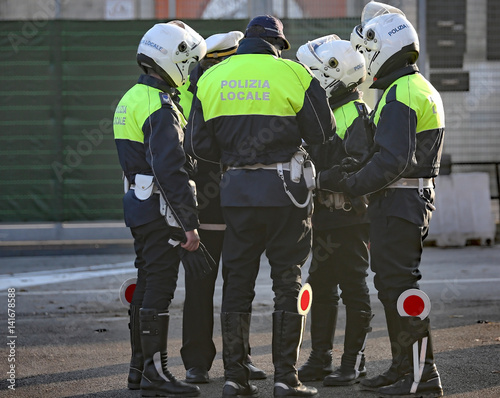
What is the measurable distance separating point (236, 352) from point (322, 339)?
0.82 metres

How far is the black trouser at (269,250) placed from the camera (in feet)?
17.0

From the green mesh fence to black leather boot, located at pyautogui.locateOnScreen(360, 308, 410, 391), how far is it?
29.8 ft

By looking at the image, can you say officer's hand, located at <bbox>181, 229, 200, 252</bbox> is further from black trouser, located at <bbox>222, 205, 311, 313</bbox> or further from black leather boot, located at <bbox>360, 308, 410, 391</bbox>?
black leather boot, located at <bbox>360, 308, 410, 391</bbox>

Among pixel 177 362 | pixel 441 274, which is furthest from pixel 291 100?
pixel 441 274

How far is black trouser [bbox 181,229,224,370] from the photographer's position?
5809mm

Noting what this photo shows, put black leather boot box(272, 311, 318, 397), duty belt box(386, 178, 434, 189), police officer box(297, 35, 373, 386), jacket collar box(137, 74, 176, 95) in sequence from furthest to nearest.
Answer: police officer box(297, 35, 373, 386) → jacket collar box(137, 74, 176, 95) → duty belt box(386, 178, 434, 189) → black leather boot box(272, 311, 318, 397)

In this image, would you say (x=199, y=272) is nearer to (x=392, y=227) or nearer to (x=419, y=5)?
(x=392, y=227)

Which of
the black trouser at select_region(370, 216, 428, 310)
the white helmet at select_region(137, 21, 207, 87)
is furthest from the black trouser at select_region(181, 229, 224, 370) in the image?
the black trouser at select_region(370, 216, 428, 310)

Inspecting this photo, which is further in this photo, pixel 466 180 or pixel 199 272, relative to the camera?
pixel 466 180

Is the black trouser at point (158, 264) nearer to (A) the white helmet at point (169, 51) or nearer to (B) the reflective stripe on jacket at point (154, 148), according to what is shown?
(B) the reflective stripe on jacket at point (154, 148)

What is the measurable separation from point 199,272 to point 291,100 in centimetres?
114

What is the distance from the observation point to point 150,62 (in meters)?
5.52

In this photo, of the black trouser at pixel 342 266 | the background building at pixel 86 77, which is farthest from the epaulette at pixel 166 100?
the background building at pixel 86 77

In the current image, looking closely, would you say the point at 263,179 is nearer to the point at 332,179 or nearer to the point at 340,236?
the point at 332,179
